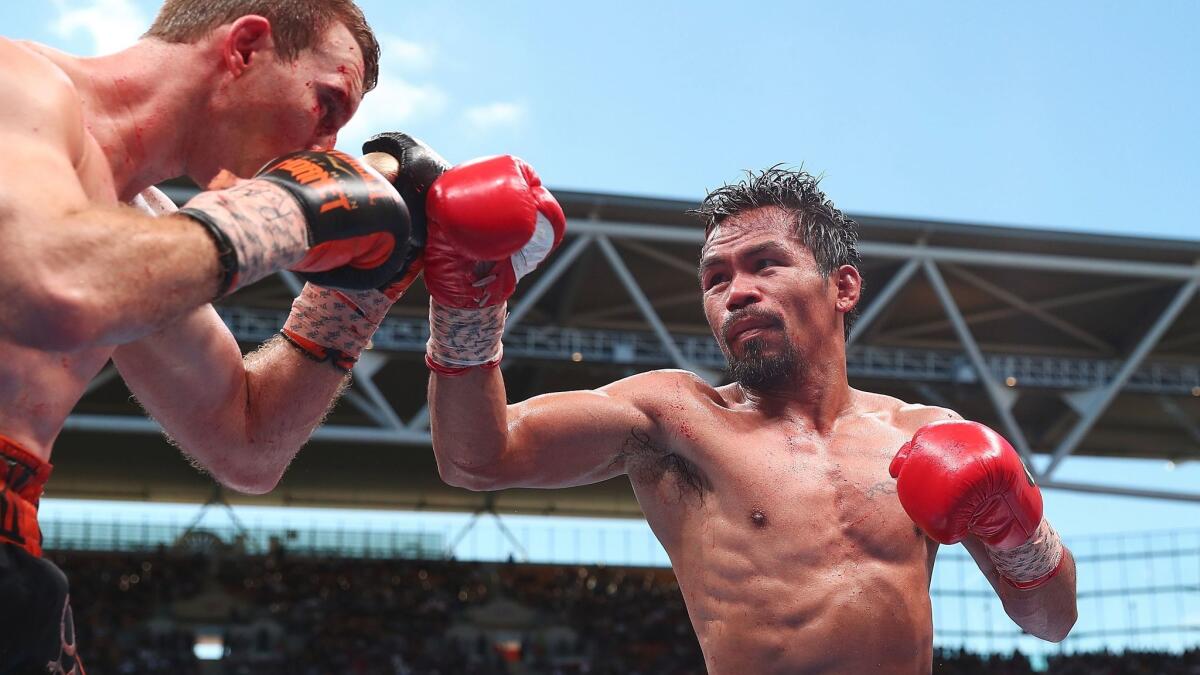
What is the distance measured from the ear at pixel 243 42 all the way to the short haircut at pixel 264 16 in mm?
29

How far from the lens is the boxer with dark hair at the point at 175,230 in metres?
1.81

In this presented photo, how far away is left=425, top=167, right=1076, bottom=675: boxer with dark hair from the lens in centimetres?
283

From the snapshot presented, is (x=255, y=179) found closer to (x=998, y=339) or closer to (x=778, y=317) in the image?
(x=778, y=317)

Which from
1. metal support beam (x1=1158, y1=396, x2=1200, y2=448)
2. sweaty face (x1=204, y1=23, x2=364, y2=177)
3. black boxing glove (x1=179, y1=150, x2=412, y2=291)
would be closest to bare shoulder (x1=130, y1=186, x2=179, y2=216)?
sweaty face (x1=204, y1=23, x2=364, y2=177)

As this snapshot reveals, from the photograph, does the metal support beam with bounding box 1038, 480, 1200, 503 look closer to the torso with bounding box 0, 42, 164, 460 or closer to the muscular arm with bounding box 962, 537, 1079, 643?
the muscular arm with bounding box 962, 537, 1079, 643

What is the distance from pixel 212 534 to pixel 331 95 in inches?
797

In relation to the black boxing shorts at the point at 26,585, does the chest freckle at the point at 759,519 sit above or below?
above

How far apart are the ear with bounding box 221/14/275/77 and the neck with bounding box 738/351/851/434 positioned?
159cm

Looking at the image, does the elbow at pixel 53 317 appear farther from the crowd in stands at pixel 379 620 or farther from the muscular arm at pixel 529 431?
the crowd in stands at pixel 379 620

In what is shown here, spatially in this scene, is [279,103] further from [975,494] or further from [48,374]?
[975,494]

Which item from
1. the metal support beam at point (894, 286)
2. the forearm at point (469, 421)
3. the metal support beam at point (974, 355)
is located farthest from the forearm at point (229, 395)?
the metal support beam at point (974, 355)

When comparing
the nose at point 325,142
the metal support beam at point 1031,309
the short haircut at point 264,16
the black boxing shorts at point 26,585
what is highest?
the metal support beam at point 1031,309

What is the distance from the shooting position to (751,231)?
3.32 m

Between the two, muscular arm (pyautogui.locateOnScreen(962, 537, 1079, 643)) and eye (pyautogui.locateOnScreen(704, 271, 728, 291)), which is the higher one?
eye (pyautogui.locateOnScreen(704, 271, 728, 291))
